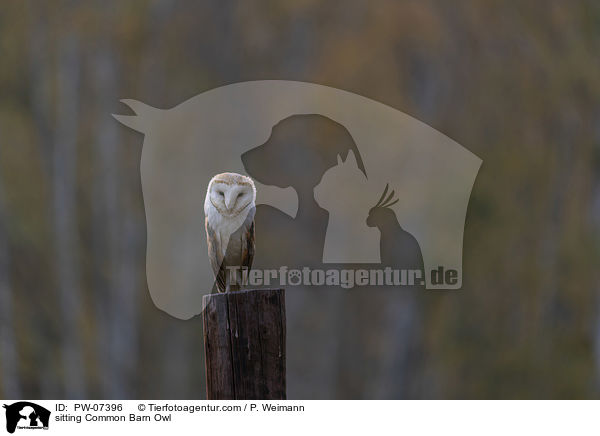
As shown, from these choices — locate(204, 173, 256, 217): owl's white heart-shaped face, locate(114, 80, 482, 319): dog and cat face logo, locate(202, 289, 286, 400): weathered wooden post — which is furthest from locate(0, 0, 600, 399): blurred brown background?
locate(202, 289, 286, 400): weathered wooden post

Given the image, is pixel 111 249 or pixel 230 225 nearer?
pixel 230 225

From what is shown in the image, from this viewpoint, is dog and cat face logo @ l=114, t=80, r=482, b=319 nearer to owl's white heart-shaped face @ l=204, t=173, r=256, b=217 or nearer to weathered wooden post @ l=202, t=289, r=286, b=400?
owl's white heart-shaped face @ l=204, t=173, r=256, b=217

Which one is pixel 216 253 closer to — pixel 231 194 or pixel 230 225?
pixel 230 225

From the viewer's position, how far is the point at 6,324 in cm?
1312

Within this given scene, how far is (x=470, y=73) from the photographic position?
1330cm

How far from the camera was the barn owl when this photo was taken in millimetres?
5070

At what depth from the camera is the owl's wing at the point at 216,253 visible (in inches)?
209

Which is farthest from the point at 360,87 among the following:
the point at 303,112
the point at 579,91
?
the point at 579,91
